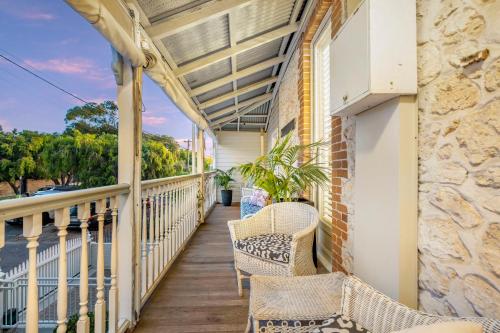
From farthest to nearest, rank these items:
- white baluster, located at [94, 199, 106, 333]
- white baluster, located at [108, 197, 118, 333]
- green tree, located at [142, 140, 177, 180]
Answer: green tree, located at [142, 140, 177, 180] < white baluster, located at [108, 197, 118, 333] < white baluster, located at [94, 199, 106, 333]

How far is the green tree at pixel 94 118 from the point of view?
152 centimetres

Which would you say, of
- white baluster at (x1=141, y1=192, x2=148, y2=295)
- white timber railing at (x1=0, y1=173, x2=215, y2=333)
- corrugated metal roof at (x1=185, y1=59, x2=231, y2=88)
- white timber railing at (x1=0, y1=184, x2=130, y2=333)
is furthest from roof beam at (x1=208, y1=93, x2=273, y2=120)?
white timber railing at (x1=0, y1=184, x2=130, y2=333)

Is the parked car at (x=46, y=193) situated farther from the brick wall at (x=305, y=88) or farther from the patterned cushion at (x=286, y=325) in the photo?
the brick wall at (x=305, y=88)

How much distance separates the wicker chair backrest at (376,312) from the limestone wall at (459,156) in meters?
0.29

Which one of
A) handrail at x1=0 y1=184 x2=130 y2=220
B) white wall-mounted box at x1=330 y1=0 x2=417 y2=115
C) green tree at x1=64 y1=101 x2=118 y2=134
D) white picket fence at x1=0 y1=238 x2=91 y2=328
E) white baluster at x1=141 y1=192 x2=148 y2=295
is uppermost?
white wall-mounted box at x1=330 y1=0 x2=417 y2=115

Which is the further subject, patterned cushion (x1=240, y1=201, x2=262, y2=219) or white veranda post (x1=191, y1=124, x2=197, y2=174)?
white veranda post (x1=191, y1=124, x2=197, y2=174)

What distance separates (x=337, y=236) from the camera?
7.67 feet

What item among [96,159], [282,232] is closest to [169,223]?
[282,232]

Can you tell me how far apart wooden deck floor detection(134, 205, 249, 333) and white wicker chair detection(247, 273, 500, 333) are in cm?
70

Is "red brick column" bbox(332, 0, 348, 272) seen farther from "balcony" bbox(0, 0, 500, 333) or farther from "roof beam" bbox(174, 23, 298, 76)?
"roof beam" bbox(174, 23, 298, 76)

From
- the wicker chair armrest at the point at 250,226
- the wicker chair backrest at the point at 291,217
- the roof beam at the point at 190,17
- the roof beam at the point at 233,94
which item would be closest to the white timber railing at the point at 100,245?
the wicker chair armrest at the point at 250,226

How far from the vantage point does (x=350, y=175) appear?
208 centimetres

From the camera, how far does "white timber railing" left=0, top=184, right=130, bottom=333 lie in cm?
106

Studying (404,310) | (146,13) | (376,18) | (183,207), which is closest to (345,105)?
(376,18)
